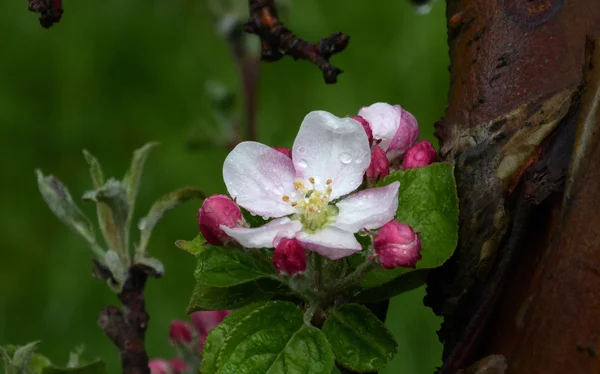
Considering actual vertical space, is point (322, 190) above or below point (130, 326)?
above

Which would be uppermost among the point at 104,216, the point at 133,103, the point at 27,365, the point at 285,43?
the point at 285,43

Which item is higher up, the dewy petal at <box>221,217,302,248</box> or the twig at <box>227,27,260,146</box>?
the dewy petal at <box>221,217,302,248</box>

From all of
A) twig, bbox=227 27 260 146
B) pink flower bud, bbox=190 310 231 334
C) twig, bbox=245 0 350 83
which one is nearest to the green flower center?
twig, bbox=245 0 350 83

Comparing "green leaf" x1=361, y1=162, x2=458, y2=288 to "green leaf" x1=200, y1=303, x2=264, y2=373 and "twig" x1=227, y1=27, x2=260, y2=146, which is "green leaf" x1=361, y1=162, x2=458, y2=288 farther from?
"twig" x1=227, y1=27, x2=260, y2=146

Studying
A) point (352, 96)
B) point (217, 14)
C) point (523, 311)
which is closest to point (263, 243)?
point (523, 311)

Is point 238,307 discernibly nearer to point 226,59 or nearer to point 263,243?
point 263,243

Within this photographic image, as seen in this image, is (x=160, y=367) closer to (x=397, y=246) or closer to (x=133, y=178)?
(x=133, y=178)

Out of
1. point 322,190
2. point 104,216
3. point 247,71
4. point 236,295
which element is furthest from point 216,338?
point 247,71
